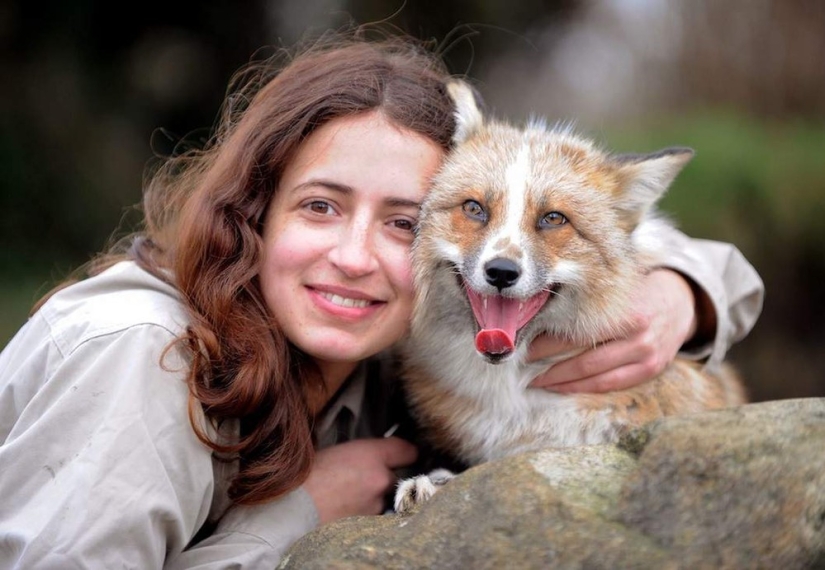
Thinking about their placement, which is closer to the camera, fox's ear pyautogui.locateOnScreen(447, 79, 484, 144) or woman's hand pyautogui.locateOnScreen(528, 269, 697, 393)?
woman's hand pyautogui.locateOnScreen(528, 269, 697, 393)

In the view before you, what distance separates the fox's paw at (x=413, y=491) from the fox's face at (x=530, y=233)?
577mm

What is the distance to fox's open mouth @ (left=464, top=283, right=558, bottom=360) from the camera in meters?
3.36

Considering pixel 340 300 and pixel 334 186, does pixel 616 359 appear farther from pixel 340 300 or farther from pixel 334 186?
pixel 334 186

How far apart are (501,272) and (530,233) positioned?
28cm

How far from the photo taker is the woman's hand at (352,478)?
142 inches

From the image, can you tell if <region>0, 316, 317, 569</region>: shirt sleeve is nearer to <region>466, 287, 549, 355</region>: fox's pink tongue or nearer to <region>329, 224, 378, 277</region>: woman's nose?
<region>329, 224, 378, 277</region>: woman's nose

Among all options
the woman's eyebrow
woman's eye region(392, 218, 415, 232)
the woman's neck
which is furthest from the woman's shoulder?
woman's eye region(392, 218, 415, 232)

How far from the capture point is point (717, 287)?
4344 millimetres

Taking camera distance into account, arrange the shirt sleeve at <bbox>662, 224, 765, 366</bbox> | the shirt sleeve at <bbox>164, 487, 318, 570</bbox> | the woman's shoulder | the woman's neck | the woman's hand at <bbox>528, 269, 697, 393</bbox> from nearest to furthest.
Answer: the woman's shoulder
the shirt sleeve at <bbox>164, 487, 318, 570</bbox>
the woman's hand at <bbox>528, 269, 697, 393</bbox>
the woman's neck
the shirt sleeve at <bbox>662, 224, 765, 366</bbox>

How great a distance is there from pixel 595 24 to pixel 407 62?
4327 mm

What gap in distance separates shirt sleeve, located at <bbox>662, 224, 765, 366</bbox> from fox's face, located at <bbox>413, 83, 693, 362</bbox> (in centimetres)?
51

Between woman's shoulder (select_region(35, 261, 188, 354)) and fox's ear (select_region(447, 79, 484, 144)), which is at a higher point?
fox's ear (select_region(447, 79, 484, 144))

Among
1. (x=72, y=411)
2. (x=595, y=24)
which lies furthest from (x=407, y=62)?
(x=595, y=24)

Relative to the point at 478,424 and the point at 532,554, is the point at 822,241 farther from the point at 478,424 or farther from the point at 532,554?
the point at 532,554
